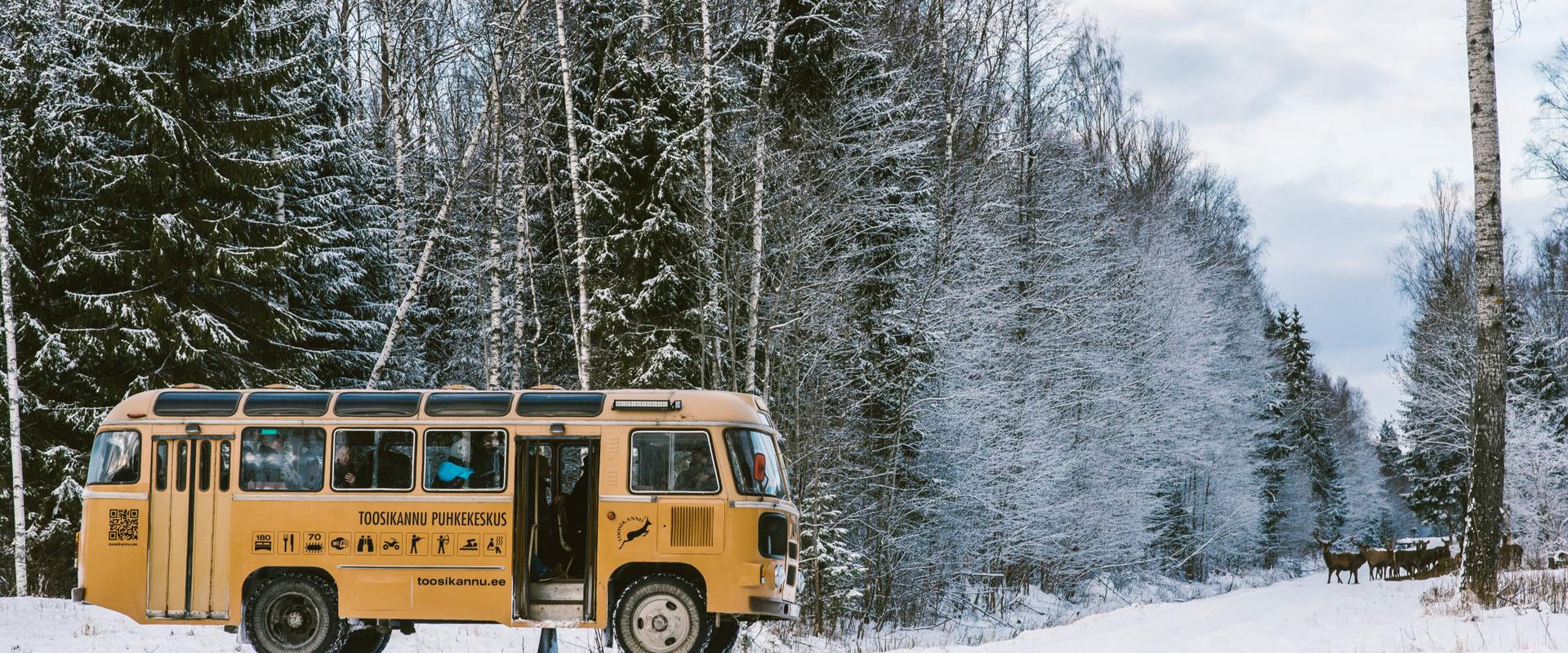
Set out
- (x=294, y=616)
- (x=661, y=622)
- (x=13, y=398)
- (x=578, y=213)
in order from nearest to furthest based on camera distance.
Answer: (x=661, y=622), (x=294, y=616), (x=13, y=398), (x=578, y=213)

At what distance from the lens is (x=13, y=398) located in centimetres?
1998

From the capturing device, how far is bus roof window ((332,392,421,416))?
1232cm

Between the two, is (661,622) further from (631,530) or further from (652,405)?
(652,405)

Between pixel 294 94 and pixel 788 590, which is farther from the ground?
pixel 294 94

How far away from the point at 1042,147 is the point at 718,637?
29500 mm

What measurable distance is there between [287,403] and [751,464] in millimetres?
4441

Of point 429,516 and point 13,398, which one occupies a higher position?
point 13,398

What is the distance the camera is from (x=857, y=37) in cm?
2505

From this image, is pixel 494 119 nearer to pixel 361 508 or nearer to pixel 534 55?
pixel 534 55

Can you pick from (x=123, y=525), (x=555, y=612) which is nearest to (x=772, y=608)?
(x=555, y=612)

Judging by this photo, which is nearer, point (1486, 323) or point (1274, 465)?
point (1486, 323)

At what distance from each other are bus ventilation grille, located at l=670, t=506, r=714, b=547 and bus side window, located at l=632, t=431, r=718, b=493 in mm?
194

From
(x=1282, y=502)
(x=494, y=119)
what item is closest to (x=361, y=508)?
(x=494, y=119)

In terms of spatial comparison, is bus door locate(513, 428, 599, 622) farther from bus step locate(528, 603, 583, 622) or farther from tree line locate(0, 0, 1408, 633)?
tree line locate(0, 0, 1408, 633)
